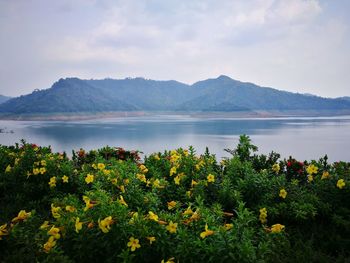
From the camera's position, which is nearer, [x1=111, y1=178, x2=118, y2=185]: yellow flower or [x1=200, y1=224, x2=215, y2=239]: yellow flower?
[x1=200, y1=224, x2=215, y2=239]: yellow flower

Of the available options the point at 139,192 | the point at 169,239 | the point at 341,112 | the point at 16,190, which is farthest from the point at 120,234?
the point at 341,112

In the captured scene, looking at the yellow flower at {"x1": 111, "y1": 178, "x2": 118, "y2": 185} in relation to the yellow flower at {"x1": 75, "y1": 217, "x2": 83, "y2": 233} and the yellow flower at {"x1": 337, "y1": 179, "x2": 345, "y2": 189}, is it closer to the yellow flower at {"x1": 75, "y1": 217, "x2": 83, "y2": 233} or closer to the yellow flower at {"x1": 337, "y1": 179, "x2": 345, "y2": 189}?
the yellow flower at {"x1": 75, "y1": 217, "x2": 83, "y2": 233}

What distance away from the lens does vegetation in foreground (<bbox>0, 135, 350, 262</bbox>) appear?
290 centimetres

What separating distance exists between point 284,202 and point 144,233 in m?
2.51

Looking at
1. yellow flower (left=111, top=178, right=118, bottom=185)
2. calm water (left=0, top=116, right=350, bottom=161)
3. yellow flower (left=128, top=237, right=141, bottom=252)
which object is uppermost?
yellow flower (left=111, top=178, right=118, bottom=185)

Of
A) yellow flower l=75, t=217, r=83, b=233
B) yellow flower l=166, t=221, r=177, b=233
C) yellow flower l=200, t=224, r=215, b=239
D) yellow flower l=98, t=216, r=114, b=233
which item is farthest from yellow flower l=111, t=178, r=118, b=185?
yellow flower l=200, t=224, r=215, b=239

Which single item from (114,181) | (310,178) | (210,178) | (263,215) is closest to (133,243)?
(114,181)

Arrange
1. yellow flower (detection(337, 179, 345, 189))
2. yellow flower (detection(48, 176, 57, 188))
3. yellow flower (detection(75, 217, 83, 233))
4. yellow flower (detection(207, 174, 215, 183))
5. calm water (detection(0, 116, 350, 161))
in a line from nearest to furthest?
yellow flower (detection(75, 217, 83, 233)), yellow flower (detection(337, 179, 345, 189)), yellow flower (detection(207, 174, 215, 183)), yellow flower (detection(48, 176, 57, 188)), calm water (detection(0, 116, 350, 161))

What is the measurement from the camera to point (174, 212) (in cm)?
446

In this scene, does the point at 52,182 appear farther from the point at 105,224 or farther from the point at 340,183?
the point at 340,183

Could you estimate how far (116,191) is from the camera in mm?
4168

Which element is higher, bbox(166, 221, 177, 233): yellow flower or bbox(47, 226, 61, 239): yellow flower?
bbox(166, 221, 177, 233): yellow flower

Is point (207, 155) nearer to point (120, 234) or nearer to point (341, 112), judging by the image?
point (120, 234)

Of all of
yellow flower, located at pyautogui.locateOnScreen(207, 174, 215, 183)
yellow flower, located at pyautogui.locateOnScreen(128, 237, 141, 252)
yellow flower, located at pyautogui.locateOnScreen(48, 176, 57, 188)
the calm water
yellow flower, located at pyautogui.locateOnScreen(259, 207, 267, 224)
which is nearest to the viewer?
yellow flower, located at pyautogui.locateOnScreen(128, 237, 141, 252)
